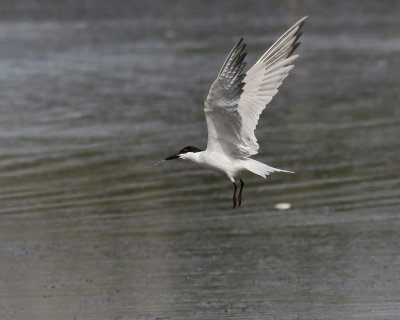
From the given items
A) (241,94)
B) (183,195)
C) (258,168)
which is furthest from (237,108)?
(183,195)

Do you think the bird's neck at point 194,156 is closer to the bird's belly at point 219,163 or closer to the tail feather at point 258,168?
the bird's belly at point 219,163

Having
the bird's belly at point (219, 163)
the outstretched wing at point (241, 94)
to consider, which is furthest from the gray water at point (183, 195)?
the outstretched wing at point (241, 94)

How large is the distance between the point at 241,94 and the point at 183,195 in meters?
3.46

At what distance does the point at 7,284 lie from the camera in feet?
27.7

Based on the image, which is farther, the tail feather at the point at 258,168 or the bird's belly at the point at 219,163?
the bird's belly at the point at 219,163

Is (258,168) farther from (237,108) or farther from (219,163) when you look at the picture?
(237,108)

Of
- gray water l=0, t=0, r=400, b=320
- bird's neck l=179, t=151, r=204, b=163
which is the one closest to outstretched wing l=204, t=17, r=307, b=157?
bird's neck l=179, t=151, r=204, b=163

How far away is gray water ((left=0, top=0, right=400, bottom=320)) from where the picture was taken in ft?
26.7

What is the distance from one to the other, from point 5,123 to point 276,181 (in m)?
5.15

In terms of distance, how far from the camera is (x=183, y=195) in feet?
36.6

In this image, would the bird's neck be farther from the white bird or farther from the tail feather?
the tail feather

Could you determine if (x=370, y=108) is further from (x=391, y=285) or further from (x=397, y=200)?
(x=391, y=285)

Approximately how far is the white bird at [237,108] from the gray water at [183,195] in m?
1.04

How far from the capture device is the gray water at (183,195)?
26.7 ft
